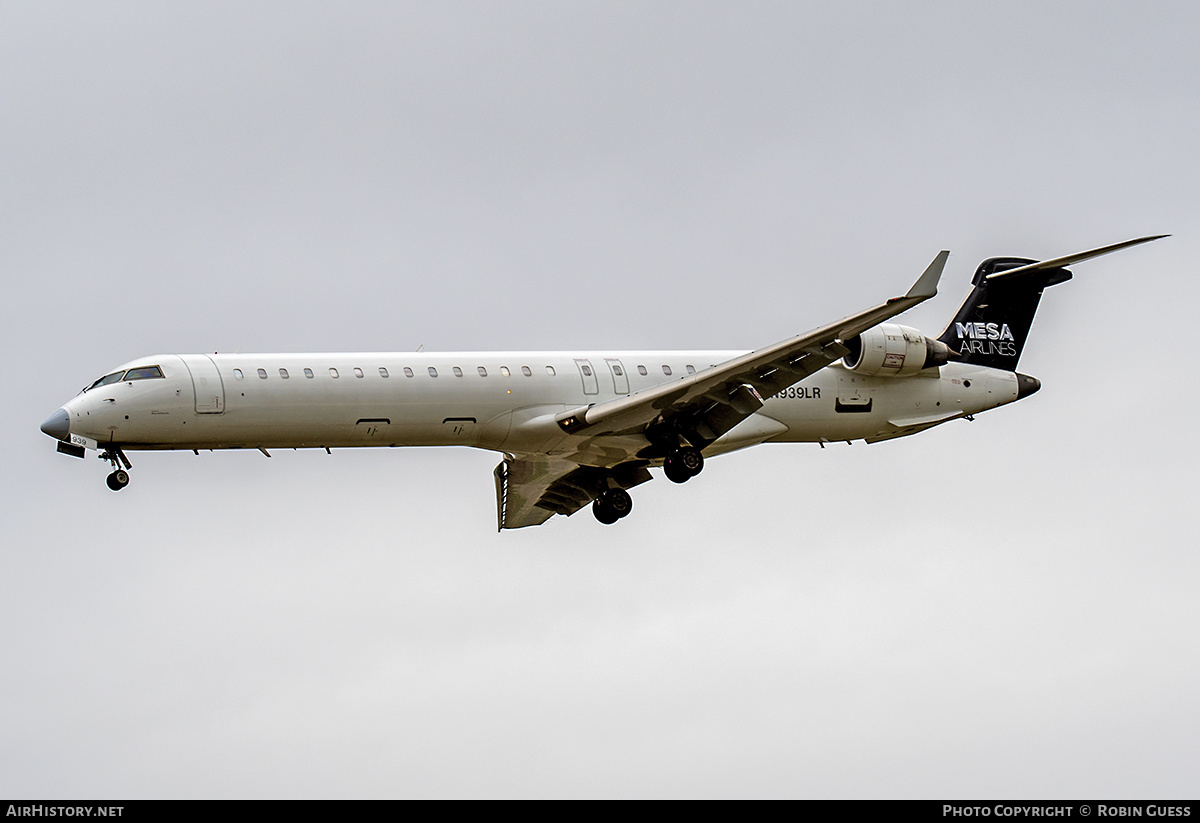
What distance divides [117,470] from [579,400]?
29.5ft

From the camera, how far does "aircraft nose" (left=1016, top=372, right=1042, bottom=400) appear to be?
34875 millimetres

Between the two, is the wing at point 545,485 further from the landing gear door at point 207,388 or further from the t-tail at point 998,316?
the t-tail at point 998,316

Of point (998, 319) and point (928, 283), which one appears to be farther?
point (998, 319)

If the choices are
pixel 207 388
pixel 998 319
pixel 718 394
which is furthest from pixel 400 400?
pixel 998 319

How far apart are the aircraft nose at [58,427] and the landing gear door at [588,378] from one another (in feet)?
32.4

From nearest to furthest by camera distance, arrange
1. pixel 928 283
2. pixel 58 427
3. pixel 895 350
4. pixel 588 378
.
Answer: pixel 928 283
pixel 58 427
pixel 588 378
pixel 895 350

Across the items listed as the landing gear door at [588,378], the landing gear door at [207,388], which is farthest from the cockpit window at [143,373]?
the landing gear door at [588,378]

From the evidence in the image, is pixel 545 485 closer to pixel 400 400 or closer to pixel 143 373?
pixel 400 400

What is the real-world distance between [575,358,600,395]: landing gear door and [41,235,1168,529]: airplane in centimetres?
4

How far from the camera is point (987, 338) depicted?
35.4 m

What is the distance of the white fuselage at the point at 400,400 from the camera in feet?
97.0

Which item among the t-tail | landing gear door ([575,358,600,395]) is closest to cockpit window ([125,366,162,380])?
landing gear door ([575,358,600,395])
